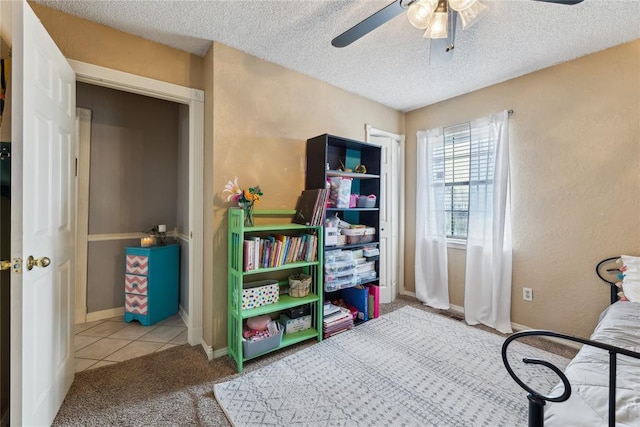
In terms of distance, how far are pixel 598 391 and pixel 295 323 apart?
1.87 m

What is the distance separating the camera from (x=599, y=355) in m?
1.20

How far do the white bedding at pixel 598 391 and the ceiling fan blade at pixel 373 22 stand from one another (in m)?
1.71

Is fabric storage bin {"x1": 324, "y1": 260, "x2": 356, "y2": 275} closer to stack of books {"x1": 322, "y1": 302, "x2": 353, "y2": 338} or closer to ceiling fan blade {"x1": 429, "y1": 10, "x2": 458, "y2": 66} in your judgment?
stack of books {"x1": 322, "y1": 302, "x2": 353, "y2": 338}

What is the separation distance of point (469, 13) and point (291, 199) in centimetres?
180

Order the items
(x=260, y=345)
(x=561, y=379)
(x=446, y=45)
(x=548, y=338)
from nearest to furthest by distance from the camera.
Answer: (x=561, y=379) → (x=446, y=45) → (x=260, y=345) → (x=548, y=338)

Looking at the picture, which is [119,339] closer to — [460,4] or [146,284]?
[146,284]

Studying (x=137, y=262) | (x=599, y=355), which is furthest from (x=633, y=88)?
(x=137, y=262)

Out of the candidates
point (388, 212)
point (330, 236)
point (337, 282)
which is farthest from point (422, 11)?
point (388, 212)

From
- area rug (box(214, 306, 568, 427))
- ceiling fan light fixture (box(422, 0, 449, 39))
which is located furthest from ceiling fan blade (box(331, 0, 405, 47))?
area rug (box(214, 306, 568, 427))

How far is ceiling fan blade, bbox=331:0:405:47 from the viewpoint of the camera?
1.29 meters

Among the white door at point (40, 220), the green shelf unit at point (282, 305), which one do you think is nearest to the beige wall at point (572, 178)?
the green shelf unit at point (282, 305)

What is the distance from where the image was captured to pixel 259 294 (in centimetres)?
212

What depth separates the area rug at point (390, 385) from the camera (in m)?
1.54

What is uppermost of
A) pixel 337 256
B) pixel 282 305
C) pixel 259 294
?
pixel 337 256
